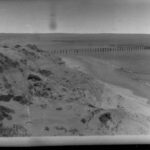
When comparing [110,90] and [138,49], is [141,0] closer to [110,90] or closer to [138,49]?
[138,49]

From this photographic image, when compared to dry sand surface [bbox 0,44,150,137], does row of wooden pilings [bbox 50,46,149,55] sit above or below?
above

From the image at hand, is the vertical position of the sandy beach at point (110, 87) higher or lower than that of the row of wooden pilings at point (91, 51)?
lower

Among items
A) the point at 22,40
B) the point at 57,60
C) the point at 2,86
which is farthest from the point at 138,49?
the point at 2,86

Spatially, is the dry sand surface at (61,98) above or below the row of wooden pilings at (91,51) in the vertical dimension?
below

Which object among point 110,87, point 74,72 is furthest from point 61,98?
point 110,87

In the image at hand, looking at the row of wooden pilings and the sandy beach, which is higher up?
the row of wooden pilings

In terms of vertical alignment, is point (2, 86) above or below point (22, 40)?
below
